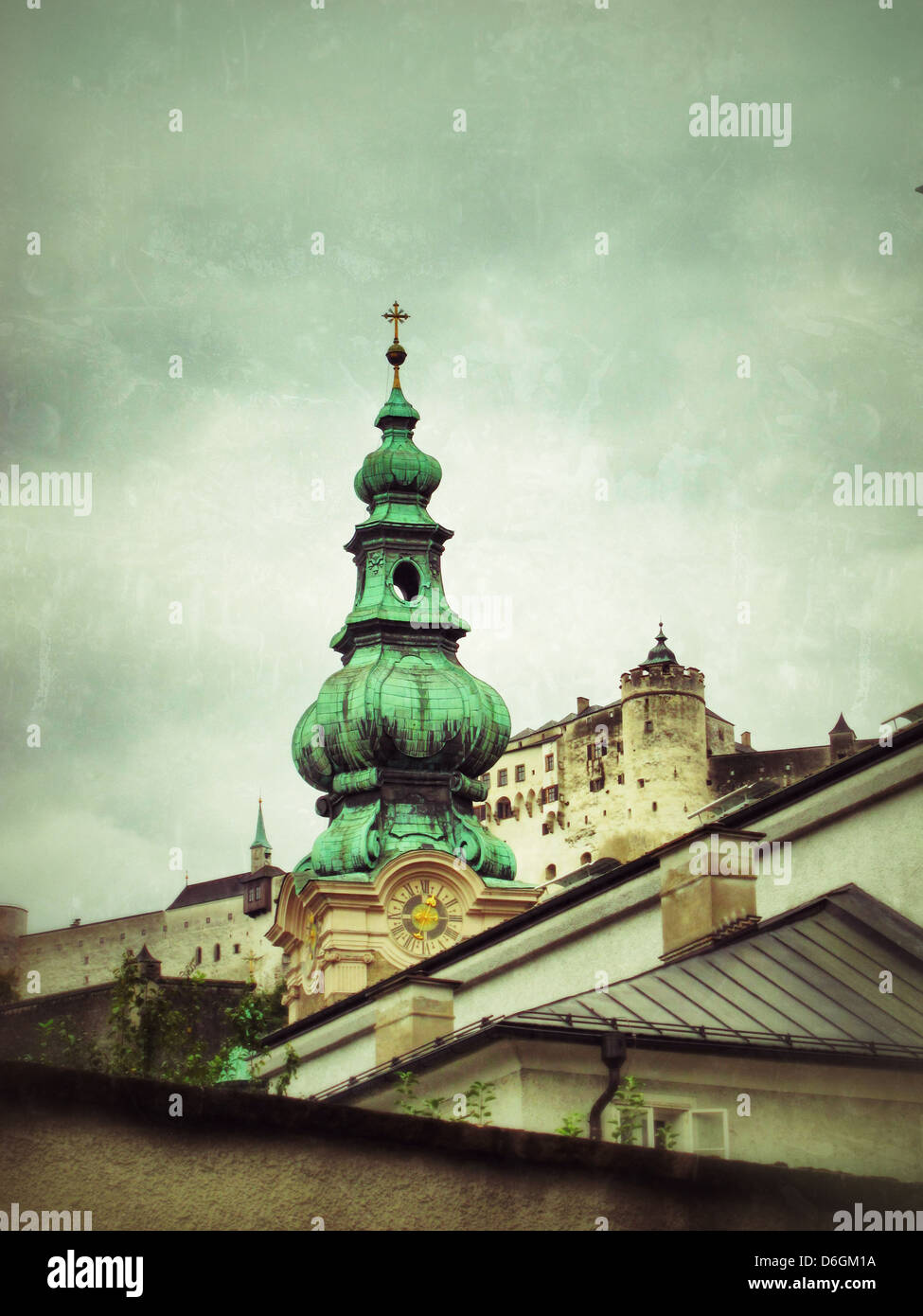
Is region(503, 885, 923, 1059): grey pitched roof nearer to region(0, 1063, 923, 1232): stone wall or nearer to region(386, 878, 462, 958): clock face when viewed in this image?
region(0, 1063, 923, 1232): stone wall

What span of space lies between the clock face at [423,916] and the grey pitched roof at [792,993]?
26051 mm

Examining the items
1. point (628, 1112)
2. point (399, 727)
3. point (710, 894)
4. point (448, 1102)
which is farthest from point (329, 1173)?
point (399, 727)

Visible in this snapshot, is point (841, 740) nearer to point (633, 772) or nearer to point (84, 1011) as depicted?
point (633, 772)

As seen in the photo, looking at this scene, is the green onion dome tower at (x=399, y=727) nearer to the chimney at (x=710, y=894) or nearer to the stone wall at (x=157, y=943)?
the chimney at (x=710, y=894)

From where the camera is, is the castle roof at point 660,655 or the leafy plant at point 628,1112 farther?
the castle roof at point 660,655

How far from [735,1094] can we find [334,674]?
3673 cm

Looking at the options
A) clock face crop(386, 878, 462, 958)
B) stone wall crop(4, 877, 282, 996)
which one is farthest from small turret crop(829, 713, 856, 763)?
clock face crop(386, 878, 462, 958)

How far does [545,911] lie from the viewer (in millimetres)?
25453

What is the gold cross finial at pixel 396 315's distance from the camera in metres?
60.3

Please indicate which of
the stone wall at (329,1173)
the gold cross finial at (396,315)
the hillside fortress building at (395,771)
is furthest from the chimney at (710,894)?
the gold cross finial at (396,315)

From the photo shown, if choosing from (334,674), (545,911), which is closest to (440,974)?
(545,911)

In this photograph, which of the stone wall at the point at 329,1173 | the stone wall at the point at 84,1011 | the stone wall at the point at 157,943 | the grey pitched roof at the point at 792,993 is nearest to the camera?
the stone wall at the point at 329,1173
